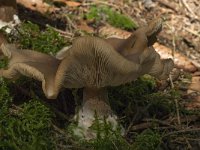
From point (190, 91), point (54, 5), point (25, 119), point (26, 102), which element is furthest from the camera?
point (54, 5)

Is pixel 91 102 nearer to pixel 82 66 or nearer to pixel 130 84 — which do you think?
pixel 82 66

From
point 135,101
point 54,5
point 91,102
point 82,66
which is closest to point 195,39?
point 54,5

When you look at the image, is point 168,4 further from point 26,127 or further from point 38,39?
point 26,127

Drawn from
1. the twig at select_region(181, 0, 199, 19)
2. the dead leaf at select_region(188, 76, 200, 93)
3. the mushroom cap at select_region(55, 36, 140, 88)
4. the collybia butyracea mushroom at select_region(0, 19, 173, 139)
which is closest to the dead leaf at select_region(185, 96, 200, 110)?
the dead leaf at select_region(188, 76, 200, 93)

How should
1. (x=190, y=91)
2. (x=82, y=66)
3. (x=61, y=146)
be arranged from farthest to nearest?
(x=190, y=91)
(x=61, y=146)
(x=82, y=66)

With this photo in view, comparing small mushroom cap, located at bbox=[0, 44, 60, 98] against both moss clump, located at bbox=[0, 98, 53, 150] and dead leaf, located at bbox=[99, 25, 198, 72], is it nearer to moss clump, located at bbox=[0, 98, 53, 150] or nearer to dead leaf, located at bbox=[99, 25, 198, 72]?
moss clump, located at bbox=[0, 98, 53, 150]

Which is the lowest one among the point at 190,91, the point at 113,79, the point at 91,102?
the point at 190,91

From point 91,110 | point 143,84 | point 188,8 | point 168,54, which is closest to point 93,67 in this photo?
point 91,110
